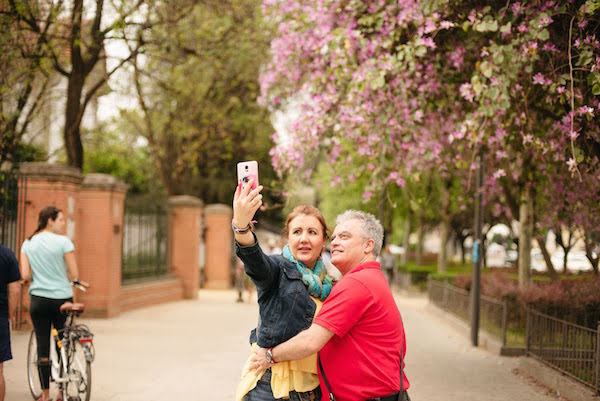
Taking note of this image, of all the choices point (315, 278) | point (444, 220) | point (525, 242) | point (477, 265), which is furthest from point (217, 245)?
point (315, 278)

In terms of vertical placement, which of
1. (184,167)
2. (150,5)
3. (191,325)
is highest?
(150,5)

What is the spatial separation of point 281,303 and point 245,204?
67 centimetres

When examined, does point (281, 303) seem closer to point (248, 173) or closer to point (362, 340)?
point (362, 340)

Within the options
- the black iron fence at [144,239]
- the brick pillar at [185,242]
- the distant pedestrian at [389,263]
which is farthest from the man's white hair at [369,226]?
the distant pedestrian at [389,263]

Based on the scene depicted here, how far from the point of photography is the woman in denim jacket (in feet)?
12.7

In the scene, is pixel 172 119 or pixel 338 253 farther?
pixel 172 119

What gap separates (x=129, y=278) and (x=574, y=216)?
450 inches

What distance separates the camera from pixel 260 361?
12.5 ft

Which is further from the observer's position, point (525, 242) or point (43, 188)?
point (525, 242)

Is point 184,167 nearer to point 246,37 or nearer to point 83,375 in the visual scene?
point 246,37

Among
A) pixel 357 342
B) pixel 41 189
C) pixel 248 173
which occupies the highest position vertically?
pixel 41 189

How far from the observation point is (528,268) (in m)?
17.3

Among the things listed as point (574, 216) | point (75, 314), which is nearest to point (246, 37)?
point (574, 216)

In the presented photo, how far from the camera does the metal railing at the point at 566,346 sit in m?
8.82
